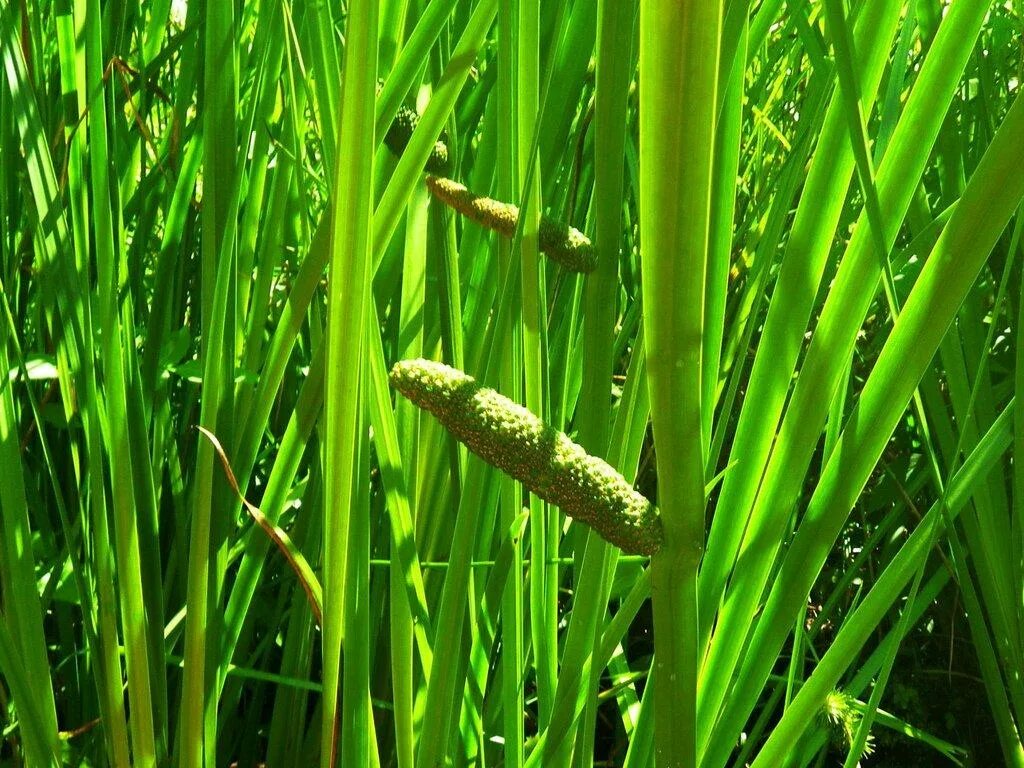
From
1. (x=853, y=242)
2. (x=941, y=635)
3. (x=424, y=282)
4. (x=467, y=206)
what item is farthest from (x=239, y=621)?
(x=941, y=635)

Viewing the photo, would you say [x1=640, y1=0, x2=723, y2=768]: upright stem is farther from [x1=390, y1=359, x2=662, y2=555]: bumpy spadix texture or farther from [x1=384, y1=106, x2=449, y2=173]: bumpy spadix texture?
[x1=384, y1=106, x2=449, y2=173]: bumpy spadix texture

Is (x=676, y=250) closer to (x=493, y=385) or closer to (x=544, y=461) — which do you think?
(x=544, y=461)

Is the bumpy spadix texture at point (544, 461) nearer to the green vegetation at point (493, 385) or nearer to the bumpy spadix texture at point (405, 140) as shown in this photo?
the green vegetation at point (493, 385)

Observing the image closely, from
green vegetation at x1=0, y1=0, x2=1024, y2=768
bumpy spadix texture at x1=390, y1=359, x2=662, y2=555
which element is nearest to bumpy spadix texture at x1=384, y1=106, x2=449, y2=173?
green vegetation at x1=0, y1=0, x2=1024, y2=768

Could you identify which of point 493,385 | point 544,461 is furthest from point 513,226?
point 544,461

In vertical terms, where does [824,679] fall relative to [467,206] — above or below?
below

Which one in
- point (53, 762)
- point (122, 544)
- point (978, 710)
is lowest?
point (978, 710)

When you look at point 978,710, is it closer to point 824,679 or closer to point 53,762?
point 824,679
